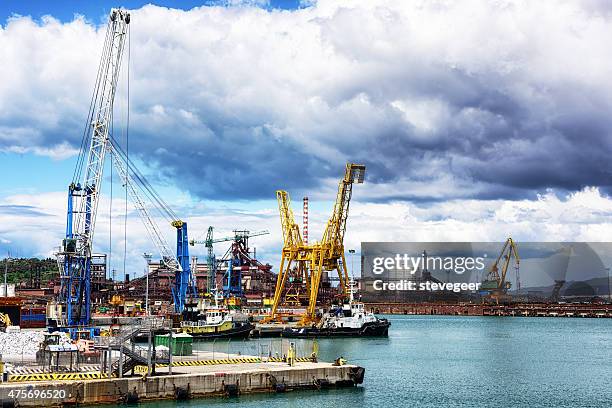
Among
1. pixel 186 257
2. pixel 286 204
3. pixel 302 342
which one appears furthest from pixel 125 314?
pixel 302 342

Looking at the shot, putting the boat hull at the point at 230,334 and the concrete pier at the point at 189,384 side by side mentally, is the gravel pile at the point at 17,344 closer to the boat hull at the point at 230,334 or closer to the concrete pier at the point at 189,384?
the concrete pier at the point at 189,384

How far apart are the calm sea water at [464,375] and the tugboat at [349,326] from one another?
9.84 feet

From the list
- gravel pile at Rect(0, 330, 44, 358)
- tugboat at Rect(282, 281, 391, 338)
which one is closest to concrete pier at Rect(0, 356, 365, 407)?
gravel pile at Rect(0, 330, 44, 358)

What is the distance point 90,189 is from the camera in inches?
3484

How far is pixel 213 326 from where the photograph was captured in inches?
3976

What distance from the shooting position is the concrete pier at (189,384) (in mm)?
38719

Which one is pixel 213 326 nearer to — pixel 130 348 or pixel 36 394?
pixel 130 348

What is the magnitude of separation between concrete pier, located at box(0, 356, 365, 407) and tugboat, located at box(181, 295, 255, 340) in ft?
162

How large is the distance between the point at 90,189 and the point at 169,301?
107 m

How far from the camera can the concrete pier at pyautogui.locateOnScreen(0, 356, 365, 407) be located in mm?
38719

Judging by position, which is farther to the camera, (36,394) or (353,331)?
(353,331)

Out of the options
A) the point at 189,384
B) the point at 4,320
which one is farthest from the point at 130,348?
the point at 4,320

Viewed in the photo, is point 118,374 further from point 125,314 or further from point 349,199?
point 125,314

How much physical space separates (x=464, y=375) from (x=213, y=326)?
45202mm
